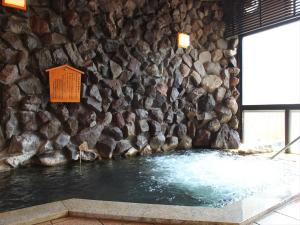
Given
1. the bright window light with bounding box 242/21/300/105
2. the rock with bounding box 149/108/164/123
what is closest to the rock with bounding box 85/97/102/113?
the rock with bounding box 149/108/164/123

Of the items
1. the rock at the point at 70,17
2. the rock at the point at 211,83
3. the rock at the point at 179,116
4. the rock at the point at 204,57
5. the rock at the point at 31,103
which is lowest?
the rock at the point at 179,116

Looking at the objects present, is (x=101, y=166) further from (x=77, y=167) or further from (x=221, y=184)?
(x=221, y=184)

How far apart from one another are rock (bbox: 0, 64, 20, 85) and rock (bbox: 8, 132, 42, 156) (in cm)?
90

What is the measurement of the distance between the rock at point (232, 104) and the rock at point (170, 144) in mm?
1708

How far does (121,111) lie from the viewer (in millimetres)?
5305

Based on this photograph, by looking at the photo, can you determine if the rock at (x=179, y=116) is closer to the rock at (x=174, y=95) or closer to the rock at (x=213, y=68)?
the rock at (x=174, y=95)

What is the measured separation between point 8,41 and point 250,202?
4.22 metres

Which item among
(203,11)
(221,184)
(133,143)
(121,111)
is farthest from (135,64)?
(221,184)

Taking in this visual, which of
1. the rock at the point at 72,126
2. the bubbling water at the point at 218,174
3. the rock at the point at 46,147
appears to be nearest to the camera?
the bubbling water at the point at 218,174

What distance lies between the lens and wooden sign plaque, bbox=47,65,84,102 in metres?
4.43

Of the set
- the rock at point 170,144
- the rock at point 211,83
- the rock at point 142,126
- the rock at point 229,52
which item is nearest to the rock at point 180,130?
the rock at point 170,144

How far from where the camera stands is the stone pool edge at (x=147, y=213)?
6.21ft

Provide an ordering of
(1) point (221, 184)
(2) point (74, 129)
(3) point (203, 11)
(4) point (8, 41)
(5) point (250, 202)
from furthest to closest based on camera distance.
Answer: (3) point (203, 11), (2) point (74, 129), (4) point (8, 41), (1) point (221, 184), (5) point (250, 202)

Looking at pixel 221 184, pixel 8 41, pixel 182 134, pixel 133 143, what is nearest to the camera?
pixel 221 184
